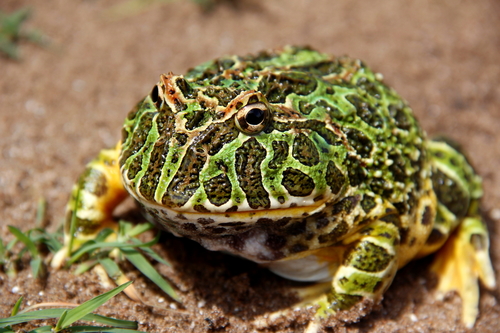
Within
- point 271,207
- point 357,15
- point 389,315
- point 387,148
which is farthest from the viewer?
point 357,15

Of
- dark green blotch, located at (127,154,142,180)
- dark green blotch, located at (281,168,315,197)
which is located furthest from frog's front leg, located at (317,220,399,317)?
dark green blotch, located at (127,154,142,180)

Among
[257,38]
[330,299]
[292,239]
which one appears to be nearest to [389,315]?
[330,299]

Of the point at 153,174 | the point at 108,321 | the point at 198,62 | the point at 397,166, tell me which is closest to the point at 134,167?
the point at 153,174

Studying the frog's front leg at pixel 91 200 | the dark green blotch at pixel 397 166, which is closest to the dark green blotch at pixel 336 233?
the dark green blotch at pixel 397 166

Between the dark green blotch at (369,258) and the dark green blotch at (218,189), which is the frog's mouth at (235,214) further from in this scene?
the dark green blotch at (369,258)

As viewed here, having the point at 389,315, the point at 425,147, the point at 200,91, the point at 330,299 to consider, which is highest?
the point at 200,91

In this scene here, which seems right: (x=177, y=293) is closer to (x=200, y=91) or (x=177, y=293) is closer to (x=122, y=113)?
(x=200, y=91)
